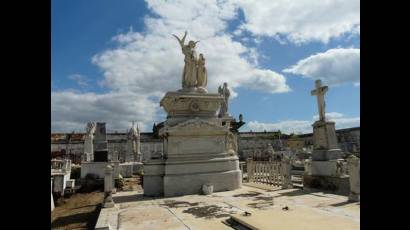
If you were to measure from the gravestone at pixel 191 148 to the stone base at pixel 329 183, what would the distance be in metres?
2.60

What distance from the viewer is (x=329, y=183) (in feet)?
35.9

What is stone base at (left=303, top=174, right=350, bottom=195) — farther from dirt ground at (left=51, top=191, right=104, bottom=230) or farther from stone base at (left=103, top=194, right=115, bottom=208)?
dirt ground at (left=51, top=191, right=104, bottom=230)

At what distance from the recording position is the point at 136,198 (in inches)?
428

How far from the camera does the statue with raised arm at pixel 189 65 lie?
43.4ft

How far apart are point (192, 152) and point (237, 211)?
452cm

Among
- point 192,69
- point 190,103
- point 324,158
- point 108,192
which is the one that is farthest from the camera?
point 192,69

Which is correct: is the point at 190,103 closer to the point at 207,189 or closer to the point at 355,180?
the point at 207,189

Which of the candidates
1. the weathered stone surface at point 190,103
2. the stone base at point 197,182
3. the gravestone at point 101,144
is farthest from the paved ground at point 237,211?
the gravestone at point 101,144

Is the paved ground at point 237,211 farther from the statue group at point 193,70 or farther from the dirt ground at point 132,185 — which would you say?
the statue group at point 193,70

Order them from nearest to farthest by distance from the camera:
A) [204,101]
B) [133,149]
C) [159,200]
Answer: [159,200] < [204,101] < [133,149]

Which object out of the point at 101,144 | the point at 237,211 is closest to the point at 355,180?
the point at 237,211
